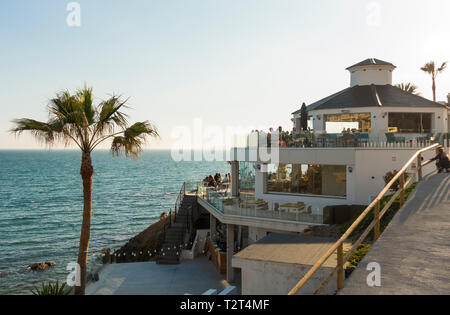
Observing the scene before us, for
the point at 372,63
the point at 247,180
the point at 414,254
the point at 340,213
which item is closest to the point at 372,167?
the point at 340,213

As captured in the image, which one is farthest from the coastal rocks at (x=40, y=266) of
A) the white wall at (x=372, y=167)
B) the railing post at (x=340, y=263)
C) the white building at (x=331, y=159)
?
the railing post at (x=340, y=263)

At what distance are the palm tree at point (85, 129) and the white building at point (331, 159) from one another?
8.87 m

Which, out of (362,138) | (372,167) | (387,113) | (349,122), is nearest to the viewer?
(372,167)

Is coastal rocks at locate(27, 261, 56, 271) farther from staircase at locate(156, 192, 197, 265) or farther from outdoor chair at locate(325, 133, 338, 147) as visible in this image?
outdoor chair at locate(325, 133, 338, 147)

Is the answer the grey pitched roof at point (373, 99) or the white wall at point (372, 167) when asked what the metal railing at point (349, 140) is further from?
the grey pitched roof at point (373, 99)

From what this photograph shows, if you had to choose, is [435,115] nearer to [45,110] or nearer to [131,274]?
[131,274]

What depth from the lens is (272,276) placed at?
33.2 feet

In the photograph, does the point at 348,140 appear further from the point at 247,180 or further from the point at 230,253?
the point at 230,253

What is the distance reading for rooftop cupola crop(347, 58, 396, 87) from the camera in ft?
91.5

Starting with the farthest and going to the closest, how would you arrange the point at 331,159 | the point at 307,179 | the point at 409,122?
the point at 409,122 < the point at 307,179 < the point at 331,159

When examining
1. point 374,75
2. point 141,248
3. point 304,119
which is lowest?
point 141,248

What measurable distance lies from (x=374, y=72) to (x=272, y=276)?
71.3 ft

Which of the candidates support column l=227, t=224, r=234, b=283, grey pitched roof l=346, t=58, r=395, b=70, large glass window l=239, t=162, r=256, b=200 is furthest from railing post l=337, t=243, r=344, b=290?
grey pitched roof l=346, t=58, r=395, b=70

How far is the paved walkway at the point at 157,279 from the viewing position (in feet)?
61.9
